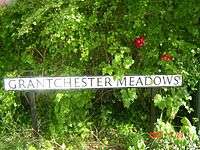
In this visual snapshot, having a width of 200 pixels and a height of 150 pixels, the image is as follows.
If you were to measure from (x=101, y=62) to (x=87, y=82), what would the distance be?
0.36 metres

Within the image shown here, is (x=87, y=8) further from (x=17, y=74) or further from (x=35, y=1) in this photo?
(x=17, y=74)

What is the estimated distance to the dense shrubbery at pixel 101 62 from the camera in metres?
4.60

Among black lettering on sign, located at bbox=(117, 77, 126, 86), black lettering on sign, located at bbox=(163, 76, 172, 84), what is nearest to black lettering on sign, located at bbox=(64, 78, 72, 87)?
black lettering on sign, located at bbox=(117, 77, 126, 86)

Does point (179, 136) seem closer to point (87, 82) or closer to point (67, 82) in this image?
point (87, 82)

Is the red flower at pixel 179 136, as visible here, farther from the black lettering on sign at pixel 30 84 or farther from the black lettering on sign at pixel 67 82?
the black lettering on sign at pixel 30 84

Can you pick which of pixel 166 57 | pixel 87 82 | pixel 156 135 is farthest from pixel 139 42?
pixel 156 135

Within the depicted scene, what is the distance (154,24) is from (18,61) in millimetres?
1394

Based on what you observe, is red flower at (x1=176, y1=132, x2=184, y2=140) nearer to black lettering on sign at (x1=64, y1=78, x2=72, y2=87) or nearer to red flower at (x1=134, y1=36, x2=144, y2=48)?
red flower at (x1=134, y1=36, x2=144, y2=48)

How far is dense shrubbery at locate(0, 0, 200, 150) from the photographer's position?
181 inches

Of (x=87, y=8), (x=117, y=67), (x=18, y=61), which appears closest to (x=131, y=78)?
(x=117, y=67)

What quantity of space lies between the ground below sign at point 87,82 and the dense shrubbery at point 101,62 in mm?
83

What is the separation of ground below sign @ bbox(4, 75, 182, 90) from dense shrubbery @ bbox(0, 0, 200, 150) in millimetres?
83

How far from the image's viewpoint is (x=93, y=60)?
4840 millimetres

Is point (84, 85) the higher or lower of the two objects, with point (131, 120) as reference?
higher
